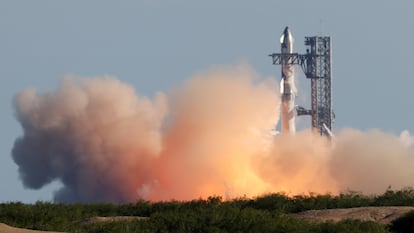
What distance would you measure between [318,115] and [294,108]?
24.1 feet

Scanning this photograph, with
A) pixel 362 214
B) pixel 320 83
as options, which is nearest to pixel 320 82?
pixel 320 83

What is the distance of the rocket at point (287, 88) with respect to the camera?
111 m

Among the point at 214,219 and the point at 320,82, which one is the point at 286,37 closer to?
the point at 320,82

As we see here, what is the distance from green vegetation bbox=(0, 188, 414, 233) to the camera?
1855 inches

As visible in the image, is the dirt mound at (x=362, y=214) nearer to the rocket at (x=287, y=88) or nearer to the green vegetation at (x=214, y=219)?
the green vegetation at (x=214, y=219)

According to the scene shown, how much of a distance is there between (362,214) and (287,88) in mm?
57886

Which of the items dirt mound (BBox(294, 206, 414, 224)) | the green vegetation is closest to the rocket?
the green vegetation

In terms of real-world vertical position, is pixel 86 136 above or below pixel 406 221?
above

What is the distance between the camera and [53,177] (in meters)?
109

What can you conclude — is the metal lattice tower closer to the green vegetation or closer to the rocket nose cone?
the rocket nose cone

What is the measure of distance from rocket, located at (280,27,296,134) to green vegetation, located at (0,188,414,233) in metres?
47.8

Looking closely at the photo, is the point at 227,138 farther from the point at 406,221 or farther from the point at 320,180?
the point at 406,221

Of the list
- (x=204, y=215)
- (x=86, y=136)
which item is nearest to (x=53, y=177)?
(x=86, y=136)

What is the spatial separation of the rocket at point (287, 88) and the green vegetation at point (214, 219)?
157ft
